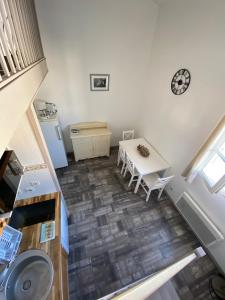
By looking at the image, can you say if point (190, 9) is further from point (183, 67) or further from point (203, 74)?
point (203, 74)

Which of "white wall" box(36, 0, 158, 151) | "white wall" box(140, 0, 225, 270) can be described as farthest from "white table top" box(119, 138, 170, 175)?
"white wall" box(36, 0, 158, 151)

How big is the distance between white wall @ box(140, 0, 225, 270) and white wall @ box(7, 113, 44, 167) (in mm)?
2158

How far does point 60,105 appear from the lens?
2.85 meters

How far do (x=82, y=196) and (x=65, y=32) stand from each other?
291 centimetres

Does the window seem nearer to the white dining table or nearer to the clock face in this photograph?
the white dining table

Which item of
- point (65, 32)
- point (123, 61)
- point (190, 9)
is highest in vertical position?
point (190, 9)

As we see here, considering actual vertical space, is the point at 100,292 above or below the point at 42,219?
below

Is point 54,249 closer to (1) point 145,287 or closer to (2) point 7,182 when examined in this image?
(2) point 7,182

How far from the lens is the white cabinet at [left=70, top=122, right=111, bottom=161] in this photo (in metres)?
3.06

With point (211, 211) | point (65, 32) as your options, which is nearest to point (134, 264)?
point (211, 211)

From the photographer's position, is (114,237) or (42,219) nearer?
(42,219)

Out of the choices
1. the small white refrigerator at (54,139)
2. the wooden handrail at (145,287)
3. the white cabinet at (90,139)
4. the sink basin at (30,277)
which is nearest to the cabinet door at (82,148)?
the white cabinet at (90,139)

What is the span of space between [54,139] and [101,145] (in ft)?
3.55

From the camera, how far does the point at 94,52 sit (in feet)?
8.21
